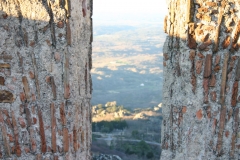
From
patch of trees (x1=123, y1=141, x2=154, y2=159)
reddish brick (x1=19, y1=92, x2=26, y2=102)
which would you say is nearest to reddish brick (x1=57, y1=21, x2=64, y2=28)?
reddish brick (x1=19, y1=92, x2=26, y2=102)

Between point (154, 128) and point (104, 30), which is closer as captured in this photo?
point (154, 128)

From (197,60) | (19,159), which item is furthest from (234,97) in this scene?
(19,159)

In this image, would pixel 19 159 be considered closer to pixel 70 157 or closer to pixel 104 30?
pixel 70 157

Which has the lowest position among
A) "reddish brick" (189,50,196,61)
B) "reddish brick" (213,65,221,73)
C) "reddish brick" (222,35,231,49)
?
"reddish brick" (213,65,221,73)

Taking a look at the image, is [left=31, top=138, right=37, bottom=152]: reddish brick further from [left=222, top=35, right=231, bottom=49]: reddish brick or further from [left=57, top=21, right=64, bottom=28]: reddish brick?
[left=222, top=35, right=231, bottom=49]: reddish brick

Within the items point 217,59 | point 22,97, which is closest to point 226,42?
point 217,59

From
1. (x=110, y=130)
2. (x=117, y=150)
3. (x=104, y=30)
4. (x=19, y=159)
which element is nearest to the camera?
(x=19, y=159)
